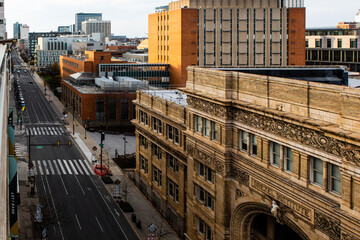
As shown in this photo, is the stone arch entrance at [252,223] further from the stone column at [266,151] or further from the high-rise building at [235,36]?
the high-rise building at [235,36]

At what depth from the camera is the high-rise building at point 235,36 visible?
12369 centimetres

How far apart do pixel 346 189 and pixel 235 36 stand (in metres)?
104

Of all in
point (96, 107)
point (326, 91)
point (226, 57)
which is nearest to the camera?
point (326, 91)

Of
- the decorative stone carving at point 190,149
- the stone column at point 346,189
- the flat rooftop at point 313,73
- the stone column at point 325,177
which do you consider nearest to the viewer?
the stone column at point 346,189

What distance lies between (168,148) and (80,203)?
13403 millimetres

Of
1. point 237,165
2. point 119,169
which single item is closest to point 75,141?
point 119,169

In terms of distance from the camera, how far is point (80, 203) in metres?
55.5

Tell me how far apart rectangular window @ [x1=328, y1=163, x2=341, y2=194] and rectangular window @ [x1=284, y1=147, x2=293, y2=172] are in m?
3.30

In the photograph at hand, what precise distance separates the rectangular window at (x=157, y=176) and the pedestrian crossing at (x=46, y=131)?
A: 4845cm

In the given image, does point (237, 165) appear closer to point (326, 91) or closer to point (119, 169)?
point (326, 91)

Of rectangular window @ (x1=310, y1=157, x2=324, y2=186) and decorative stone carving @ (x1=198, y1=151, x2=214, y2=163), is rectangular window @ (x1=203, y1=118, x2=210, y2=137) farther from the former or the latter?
rectangular window @ (x1=310, y1=157, x2=324, y2=186)

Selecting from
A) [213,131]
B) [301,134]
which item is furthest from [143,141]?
[301,134]

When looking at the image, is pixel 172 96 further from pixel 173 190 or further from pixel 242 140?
pixel 242 140

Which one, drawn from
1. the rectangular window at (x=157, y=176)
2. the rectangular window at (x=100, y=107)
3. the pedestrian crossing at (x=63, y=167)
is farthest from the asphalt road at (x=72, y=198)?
the rectangular window at (x=100, y=107)
